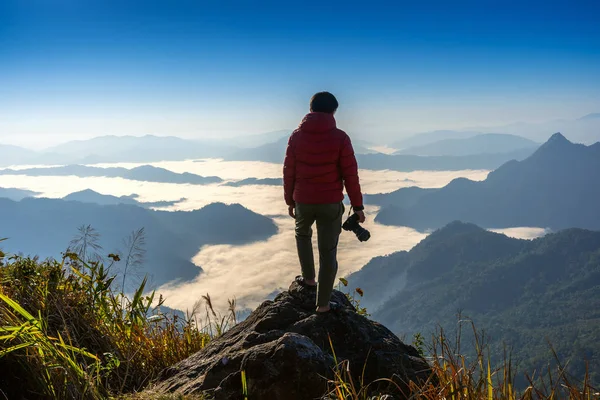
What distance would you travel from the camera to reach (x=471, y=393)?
2.95 metres

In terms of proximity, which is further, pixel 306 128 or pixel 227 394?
pixel 306 128

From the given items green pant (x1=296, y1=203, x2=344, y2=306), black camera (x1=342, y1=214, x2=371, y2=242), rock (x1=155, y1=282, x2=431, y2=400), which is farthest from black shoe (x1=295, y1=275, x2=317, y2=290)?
black camera (x1=342, y1=214, x2=371, y2=242)

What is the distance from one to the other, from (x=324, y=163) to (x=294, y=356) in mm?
3096

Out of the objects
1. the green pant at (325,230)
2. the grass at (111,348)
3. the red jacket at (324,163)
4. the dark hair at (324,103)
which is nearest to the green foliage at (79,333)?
the grass at (111,348)

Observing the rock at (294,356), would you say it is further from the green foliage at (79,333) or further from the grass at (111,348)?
the green foliage at (79,333)

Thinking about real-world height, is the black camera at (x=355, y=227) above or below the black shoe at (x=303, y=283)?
above

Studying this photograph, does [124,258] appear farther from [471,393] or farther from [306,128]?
[471,393]

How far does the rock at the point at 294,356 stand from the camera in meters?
3.43

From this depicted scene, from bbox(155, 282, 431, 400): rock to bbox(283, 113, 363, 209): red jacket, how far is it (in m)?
1.42

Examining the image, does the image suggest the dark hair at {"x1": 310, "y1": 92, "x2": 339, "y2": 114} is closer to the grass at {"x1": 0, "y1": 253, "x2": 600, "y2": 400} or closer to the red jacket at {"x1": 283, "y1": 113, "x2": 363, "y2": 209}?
the red jacket at {"x1": 283, "y1": 113, "x2": 363, "y2": 209}

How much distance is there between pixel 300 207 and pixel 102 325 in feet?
9.39

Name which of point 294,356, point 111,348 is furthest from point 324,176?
point 111,348

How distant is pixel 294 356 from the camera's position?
348 cm

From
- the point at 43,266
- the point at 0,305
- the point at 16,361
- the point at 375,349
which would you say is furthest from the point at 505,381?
the point at 43,266
